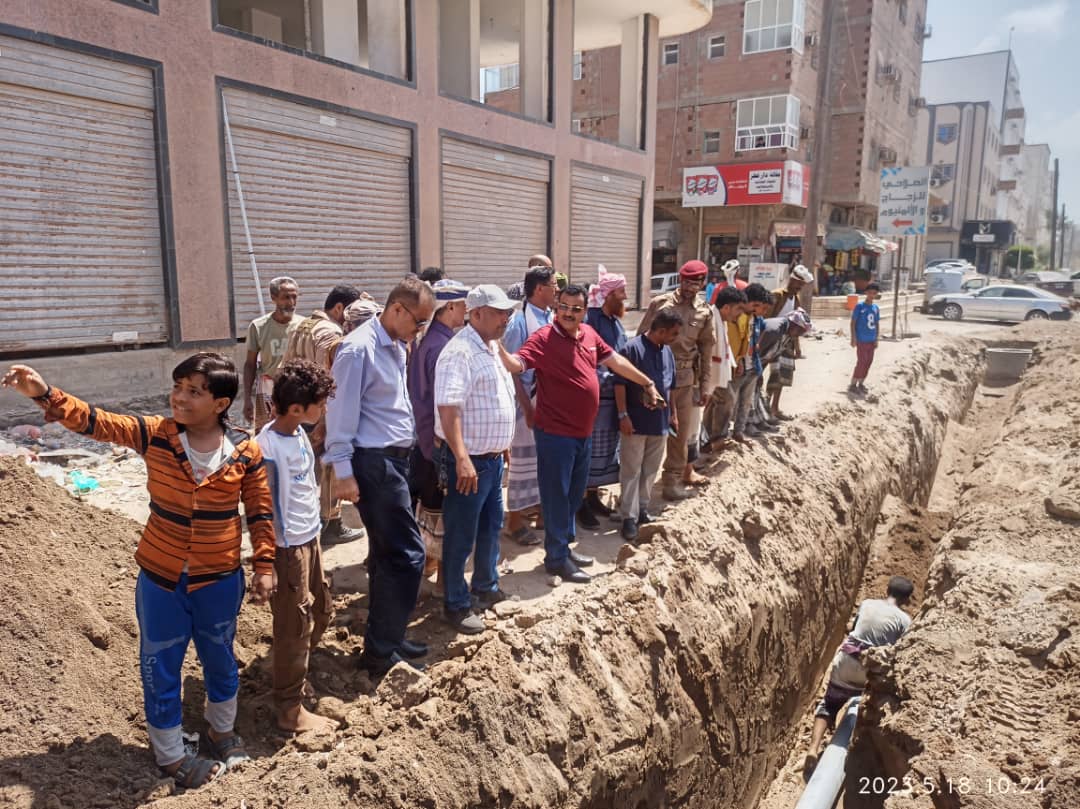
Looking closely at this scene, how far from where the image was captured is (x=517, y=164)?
44.4 feet

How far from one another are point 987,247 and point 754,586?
58919 millimetres

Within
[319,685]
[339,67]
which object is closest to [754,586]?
[319,685]

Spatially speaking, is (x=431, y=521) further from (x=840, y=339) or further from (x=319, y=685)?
(x=840, y=339)

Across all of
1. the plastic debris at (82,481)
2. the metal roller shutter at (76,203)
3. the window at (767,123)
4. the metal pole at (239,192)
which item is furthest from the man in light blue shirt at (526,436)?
the window at (767,123)

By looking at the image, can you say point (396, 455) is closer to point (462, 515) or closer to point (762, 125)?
point (462, 515)

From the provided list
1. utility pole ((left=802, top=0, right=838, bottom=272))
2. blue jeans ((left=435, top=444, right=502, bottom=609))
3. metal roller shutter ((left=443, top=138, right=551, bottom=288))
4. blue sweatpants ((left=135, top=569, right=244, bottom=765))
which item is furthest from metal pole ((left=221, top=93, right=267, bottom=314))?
utility pole ((left=802, top=0, right=838, bottom=272))

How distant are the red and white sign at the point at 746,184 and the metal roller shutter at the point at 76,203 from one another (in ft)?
77.5

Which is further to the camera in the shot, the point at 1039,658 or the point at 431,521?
the point at 431,521

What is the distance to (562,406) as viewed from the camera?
4684mm

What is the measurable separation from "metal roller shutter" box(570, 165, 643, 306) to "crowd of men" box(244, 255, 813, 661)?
8.74 m

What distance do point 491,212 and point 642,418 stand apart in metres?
8.52

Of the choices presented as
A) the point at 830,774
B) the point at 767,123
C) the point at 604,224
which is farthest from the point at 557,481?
the point at 767,123

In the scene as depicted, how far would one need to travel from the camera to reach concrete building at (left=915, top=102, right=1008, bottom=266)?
181 feet

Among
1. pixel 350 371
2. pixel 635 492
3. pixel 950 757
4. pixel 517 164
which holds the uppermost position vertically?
pixel 517 164
